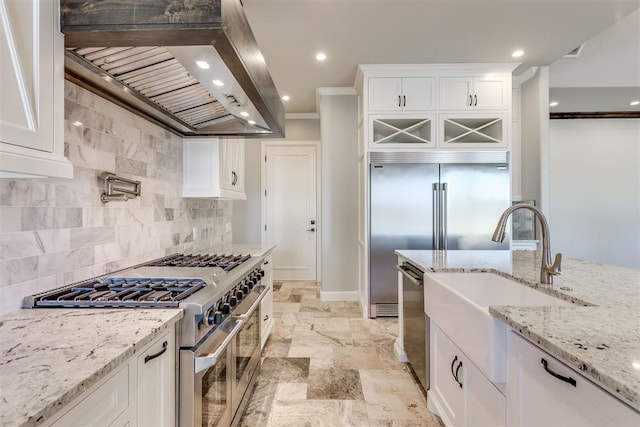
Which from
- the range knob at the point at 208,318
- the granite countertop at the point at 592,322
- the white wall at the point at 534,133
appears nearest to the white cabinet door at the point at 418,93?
the white wall at the point at 534,133

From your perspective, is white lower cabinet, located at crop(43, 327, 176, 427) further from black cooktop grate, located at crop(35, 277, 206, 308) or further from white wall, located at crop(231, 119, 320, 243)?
white wall, located at crop(231, 119, 320, 243)

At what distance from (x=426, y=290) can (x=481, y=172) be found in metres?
2.18

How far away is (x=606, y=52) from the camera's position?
3.40m

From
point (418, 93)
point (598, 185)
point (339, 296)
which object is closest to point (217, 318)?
point (339, 296)

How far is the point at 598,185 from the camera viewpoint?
4535 millimetres

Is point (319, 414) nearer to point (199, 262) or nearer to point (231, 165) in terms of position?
point (199, 262)

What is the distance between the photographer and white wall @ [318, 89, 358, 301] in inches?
159

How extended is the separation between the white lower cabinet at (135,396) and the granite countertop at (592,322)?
3.74ft

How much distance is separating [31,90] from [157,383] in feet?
3.22

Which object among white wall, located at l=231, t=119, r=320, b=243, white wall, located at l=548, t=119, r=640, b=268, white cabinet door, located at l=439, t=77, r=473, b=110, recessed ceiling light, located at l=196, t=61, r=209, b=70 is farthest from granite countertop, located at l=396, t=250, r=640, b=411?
white wall, located at l=231, t=119, r=320, b=243

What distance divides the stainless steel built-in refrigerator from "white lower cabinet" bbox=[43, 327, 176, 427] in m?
2.63

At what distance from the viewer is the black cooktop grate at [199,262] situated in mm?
1850

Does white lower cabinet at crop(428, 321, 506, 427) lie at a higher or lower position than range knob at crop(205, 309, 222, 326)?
lower

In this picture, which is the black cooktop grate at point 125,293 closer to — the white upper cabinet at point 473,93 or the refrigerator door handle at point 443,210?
the refrigerator door handle at point 443,210
